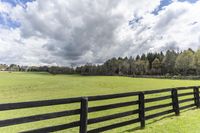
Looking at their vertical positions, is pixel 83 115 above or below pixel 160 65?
below

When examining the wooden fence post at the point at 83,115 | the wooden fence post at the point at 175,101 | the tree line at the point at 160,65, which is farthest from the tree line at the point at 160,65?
the wooden fence post at the point at 83,115

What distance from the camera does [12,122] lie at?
13.4ft

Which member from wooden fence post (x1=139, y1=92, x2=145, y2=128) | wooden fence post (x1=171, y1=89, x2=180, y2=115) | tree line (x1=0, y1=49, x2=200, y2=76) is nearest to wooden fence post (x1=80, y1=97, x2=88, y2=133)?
wooden fence post (x1=139, y1=92, x2=145, y2=128)

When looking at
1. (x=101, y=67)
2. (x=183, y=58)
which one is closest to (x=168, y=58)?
(x=183, y=58)

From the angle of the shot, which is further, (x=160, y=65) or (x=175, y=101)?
(x=160, y=65)

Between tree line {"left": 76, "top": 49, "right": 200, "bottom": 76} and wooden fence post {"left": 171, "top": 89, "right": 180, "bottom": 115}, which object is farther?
tree line {"left": 76, "top": 49, "right": 200, "bottom": 76}

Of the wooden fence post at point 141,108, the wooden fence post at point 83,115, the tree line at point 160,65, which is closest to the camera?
the wooden fence post at point 83,115

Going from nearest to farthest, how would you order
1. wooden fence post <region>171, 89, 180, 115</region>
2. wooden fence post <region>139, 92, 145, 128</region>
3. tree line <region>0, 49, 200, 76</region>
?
wooden fence post <region>139, 92, 145, 128</region>, wooden fence post <region>171, 89, 180, 115</region>, tree line <region>0, 49, 200, 76</region>

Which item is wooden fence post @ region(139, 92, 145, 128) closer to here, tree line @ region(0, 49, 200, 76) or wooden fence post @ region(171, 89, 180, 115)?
wooden fence post @ region(171, 89, 180, 115)

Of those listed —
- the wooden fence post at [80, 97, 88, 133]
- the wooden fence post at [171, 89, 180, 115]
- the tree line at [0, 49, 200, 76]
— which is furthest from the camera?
the tree line at [0, 49, 200, 76]

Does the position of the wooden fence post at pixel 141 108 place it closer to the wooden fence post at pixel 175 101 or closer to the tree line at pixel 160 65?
the wooden fence post at pixel 175 101

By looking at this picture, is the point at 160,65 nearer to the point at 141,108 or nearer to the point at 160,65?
the point at 160,65

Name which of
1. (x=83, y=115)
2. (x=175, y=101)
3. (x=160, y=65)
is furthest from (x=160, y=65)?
(x=83, y=115)

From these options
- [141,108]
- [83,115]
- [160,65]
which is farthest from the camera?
[160,65]
